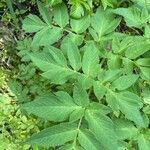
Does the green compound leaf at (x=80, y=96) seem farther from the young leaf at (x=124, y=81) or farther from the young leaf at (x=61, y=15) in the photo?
the young leaf at (x=61, y=15)

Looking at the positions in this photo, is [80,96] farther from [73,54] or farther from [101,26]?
[101,26]

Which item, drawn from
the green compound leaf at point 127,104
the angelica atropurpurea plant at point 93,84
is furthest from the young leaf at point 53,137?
the green compound leaf at point 127,104

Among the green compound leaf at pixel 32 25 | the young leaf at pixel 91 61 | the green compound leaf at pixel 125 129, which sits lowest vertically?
the green compound leaf at pixel 125 129

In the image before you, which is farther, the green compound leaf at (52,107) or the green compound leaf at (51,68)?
the green compound leaf at (51,68)

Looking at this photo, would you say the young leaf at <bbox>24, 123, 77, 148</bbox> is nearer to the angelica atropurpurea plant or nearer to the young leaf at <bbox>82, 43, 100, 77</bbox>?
the angelica atropurpurea plant

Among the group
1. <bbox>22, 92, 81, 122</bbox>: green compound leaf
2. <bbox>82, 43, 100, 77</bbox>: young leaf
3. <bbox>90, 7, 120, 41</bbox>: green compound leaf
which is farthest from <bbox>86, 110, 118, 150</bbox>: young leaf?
<bbox>90, 7, 120, 41</bbox>: green compound leaf

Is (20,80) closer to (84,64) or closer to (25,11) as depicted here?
(25,11)

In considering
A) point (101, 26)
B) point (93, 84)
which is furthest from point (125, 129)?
point (101, 26)

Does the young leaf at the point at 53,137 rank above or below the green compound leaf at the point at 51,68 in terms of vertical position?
below
